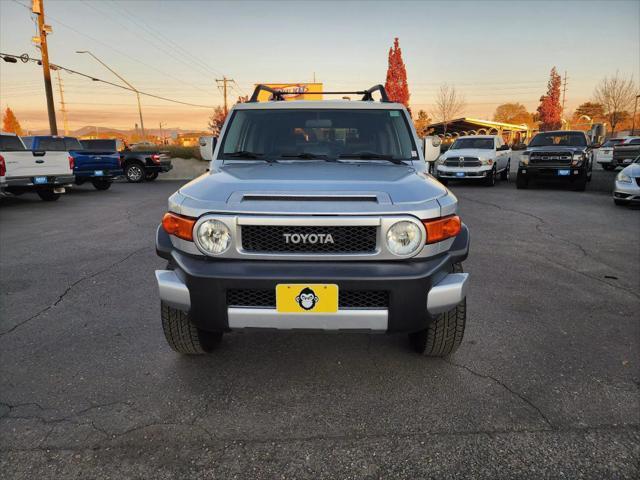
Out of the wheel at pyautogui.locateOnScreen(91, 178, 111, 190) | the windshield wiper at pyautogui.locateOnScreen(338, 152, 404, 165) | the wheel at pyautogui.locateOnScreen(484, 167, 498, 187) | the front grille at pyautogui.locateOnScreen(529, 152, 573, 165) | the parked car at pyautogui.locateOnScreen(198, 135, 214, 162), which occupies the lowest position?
the wheel at pyautogui.locateOnScreen(91, 178, 111, 190)

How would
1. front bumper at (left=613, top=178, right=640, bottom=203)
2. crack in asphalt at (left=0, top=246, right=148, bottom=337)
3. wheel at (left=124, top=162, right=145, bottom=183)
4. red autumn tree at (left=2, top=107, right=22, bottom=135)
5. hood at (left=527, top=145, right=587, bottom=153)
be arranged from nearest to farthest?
1. crack in asphalt at (left=0, top=246, right=148, bottom=337)
2. front bumper at (left=613, top=178, right=640, bottom=203)
3. hood at (left=527, top=145, right=587, bottom=153)
4. wheel at (left=124, top=162, right=145, bottom=183)
5. red autumn tree at (left=2, top=107, right=22, bottom=135)

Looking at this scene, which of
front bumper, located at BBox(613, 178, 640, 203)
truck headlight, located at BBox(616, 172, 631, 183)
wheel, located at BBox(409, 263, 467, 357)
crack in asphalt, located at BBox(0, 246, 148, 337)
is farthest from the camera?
truck headlight, located at BBox(616, 172, 631, 183)

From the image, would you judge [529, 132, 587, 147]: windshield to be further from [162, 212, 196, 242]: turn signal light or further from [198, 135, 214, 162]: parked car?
[162, 212, 196, 242]: turn signal light

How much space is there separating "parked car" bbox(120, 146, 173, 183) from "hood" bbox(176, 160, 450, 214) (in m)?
18.0

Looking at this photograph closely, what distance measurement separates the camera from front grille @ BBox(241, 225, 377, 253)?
2.43 metres

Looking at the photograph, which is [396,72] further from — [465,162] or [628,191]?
[628,191]

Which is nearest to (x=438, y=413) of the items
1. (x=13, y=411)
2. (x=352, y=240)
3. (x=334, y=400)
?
(x=334, y=400)

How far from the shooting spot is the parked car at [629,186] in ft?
32.8

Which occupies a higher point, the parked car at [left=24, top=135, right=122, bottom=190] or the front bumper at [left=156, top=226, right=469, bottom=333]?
the front bumper at [left=156, top=226, right=469, bottom=333]

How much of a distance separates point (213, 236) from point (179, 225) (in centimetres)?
24

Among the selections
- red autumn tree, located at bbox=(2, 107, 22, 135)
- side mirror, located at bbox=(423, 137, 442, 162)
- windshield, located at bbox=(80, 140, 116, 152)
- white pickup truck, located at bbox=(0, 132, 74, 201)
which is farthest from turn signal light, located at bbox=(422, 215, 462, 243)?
red autumn tree, located at bbox=(2, 107, 22, 135)

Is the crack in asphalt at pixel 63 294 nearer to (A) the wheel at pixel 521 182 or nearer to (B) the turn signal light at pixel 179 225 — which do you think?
(B) the turn signal light at pixel 179 225

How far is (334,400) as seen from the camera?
8.79 feet

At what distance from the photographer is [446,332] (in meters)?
2.93
